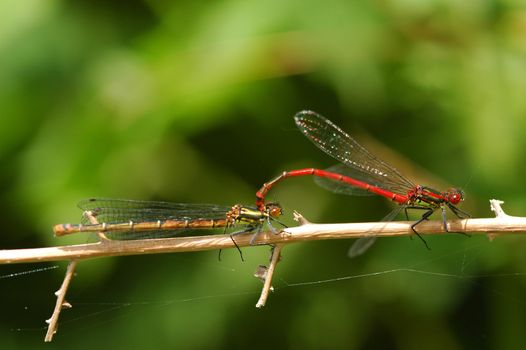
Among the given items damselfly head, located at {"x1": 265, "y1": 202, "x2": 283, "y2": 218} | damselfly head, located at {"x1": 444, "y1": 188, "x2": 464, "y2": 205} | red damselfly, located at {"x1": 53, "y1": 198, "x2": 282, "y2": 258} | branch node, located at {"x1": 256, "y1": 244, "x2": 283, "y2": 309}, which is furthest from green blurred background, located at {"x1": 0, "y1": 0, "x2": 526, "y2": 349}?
branch node, located at {"x1": 256, "y1": 244, "x2": 283, "y2": 309}

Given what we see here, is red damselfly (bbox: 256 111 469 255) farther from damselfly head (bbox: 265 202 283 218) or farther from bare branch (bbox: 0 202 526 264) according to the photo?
bare branch (bbox: 0 202 526 264)

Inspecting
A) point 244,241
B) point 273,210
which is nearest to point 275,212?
point 273,210

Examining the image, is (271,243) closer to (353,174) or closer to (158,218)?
(158,218)

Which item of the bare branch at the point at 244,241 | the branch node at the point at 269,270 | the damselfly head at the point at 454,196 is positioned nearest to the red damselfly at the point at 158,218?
the bare branch at the point at 244,241

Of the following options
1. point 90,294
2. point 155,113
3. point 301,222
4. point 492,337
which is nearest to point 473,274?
point 492,337

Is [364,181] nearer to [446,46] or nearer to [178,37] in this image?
[446,46]

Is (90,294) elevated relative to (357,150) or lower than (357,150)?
lower
